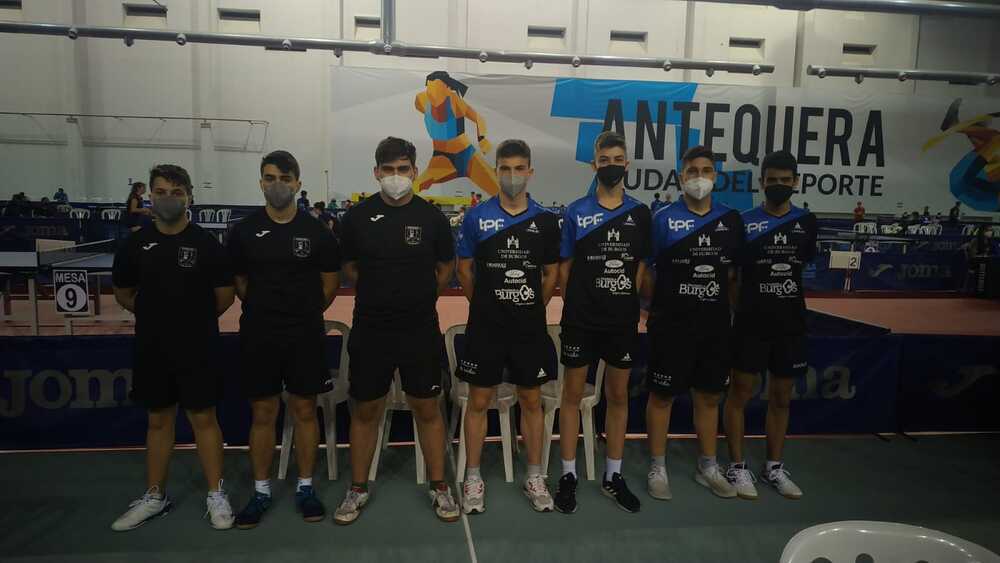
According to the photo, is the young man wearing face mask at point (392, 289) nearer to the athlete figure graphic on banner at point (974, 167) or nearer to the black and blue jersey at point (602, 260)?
the black and blue jersey at point (602, 260)

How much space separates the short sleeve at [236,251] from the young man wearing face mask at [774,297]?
2455 millimetres

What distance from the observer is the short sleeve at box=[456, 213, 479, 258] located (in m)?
2.69

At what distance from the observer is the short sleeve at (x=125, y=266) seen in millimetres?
2453

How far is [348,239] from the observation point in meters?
2.57

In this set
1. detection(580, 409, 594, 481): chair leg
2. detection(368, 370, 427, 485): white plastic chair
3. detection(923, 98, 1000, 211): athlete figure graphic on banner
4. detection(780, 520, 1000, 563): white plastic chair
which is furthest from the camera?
detection(923, 98, 1000, 211): athlete figure graphic on banner

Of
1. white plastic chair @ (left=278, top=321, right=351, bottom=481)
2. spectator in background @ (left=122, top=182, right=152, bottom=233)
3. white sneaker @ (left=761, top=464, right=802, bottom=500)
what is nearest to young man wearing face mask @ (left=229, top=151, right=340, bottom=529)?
white plastic chair @ (left=278, top=321, right=351, bottom=481)

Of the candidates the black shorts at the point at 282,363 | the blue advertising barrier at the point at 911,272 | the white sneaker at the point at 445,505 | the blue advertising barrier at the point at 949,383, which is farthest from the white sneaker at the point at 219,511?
the blue advertising barrier at the point at 911,272

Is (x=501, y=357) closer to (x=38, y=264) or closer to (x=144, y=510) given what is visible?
(x=144, y=510)

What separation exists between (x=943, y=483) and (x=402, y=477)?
3.04 meters

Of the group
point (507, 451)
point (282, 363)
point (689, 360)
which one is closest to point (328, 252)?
point (282, 363)

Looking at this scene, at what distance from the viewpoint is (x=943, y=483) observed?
10.5 feet

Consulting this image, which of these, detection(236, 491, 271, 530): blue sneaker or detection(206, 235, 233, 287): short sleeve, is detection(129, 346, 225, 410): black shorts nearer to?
detection(206, 235, 233, 287): short sleeve

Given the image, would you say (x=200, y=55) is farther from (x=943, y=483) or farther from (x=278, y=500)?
(x=943, y=483)

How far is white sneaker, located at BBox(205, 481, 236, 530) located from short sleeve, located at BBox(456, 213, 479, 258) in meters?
1.58
